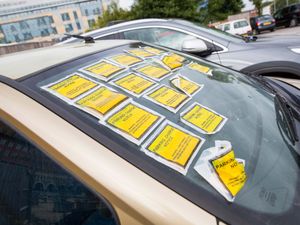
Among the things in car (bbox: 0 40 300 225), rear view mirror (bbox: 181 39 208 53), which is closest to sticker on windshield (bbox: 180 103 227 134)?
car (bbox: 0 40 300 225)

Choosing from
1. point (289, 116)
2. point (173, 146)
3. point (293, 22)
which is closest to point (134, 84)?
point (173, 146)

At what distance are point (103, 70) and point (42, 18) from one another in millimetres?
71083

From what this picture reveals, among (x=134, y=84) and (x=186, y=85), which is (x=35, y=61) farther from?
(x=186, y=85)

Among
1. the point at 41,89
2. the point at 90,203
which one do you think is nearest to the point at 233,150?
the point at 90,203

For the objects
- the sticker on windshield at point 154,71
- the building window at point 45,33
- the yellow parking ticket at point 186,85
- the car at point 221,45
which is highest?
the sticker on windshield at point 154,71

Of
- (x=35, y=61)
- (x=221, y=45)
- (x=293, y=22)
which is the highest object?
(x=35, y=61)

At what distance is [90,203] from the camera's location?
35.8 inches

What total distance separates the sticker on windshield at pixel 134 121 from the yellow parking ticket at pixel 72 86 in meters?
0.17

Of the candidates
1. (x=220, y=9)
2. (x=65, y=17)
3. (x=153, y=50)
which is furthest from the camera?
(x=65, y=17)

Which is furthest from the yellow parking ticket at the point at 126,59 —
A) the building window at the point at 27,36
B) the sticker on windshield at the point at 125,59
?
the building window at the point at 27,36

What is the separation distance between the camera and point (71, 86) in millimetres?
1149

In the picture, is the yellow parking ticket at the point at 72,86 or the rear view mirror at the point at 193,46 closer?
the yellow parking ticket at the point at 72,86

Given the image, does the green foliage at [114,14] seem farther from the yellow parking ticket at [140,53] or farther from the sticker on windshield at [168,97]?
the sticker on windshield at [168,97]

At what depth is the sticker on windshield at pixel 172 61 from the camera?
1611 mm
